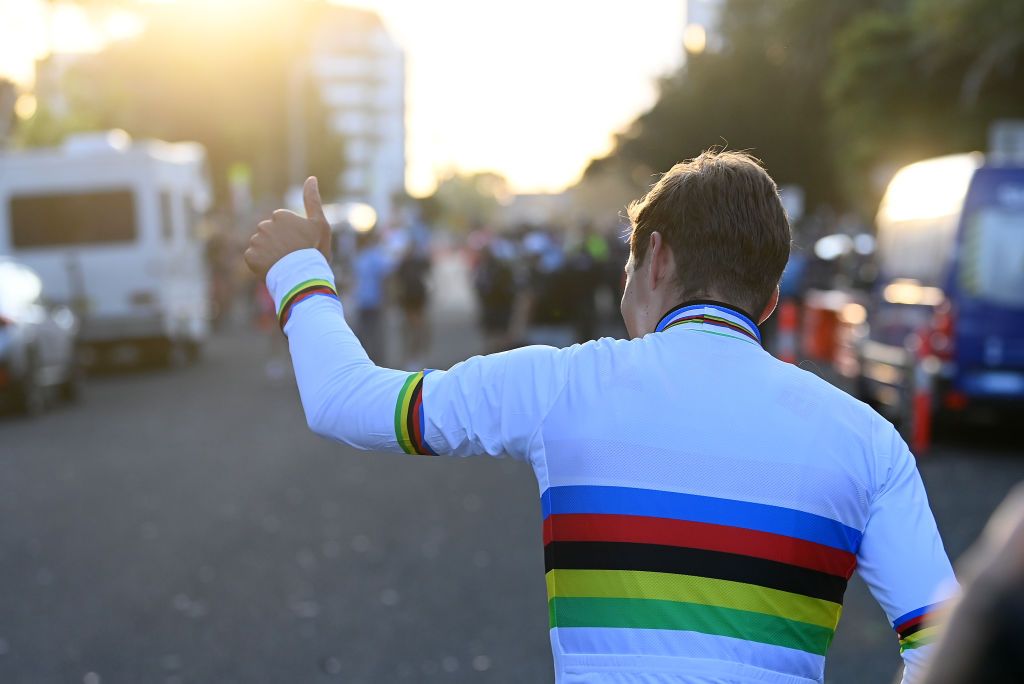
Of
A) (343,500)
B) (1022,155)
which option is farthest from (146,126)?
(343,500)

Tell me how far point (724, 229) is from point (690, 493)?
395 mm

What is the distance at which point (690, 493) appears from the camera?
6.93ft

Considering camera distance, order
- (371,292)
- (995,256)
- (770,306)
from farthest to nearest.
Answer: (371,292) < (995,256) < (770,306)

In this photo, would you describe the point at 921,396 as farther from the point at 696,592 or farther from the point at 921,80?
the point at 921,80

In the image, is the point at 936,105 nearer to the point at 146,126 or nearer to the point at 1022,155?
the point at 1022,155

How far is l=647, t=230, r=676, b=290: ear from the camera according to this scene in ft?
7.42

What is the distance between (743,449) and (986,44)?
23.3 m

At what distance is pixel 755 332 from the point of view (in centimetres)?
227

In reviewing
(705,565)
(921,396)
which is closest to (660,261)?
(705,565)

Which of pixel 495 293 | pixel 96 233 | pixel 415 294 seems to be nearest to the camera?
pixel 495 293

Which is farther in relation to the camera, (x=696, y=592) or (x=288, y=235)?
(x=288, y=235)

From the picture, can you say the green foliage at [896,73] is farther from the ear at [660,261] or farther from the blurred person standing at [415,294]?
the ear at [660,261]

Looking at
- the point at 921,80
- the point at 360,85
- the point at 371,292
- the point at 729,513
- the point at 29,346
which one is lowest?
the point at 360,85

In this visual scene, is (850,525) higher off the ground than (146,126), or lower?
higher
